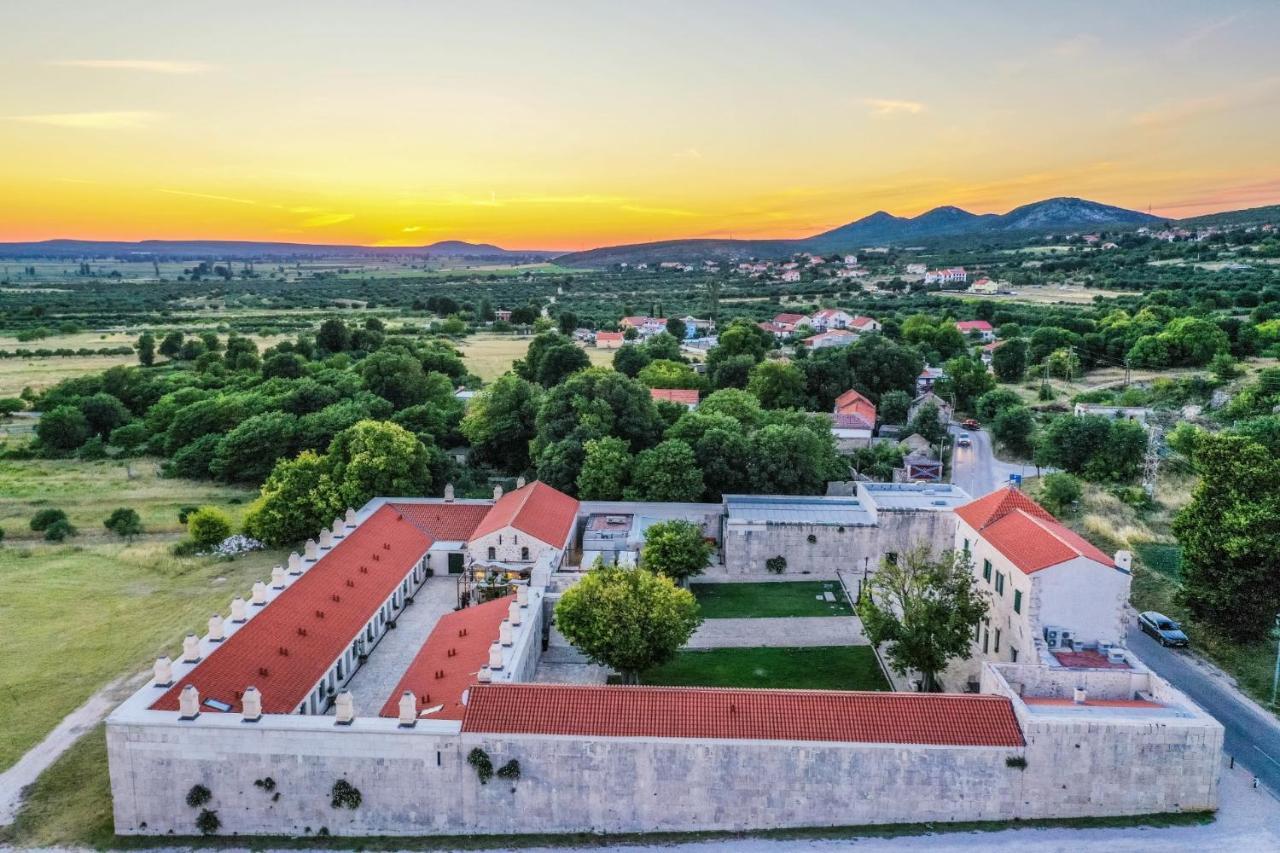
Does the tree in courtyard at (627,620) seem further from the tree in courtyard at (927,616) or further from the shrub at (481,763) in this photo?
the tree in courtyard at (927,616)

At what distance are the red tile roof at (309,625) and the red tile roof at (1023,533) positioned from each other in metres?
25.6

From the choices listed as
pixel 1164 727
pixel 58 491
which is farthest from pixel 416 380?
pixel 1164 727

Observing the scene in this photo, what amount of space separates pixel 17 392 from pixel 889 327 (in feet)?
350

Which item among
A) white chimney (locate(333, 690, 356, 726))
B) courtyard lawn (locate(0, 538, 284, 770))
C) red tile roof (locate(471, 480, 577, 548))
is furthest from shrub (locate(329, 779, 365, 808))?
red tile roof (locate(471, 480, 577, 548))

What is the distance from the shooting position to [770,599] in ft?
140

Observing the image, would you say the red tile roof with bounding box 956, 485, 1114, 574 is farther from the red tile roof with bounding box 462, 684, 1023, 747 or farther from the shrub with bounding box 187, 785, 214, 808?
the shrub with bounding box 187, 785, 214, 808

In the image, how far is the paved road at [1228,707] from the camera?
90.9 ft

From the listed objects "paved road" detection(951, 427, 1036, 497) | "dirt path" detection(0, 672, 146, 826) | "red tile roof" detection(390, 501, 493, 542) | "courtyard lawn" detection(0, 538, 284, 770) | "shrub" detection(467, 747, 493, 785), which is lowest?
"dirt path" detection(0, 672, 146, 826)

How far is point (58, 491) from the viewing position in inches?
2488

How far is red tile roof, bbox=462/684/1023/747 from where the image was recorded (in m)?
25.0

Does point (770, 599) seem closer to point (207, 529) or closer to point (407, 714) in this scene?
point (407, 714)

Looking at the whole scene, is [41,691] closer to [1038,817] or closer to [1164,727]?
[1038,817]

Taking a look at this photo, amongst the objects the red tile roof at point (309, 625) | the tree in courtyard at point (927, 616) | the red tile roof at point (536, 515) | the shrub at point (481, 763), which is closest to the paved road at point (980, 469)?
the tree in courtyard at point (927, 616)

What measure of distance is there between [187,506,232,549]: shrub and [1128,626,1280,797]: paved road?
4591cm
